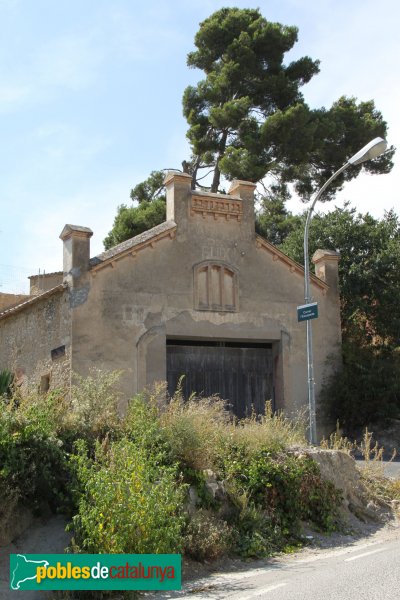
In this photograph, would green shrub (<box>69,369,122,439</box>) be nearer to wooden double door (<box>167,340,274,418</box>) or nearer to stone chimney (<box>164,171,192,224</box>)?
wooden double door (<box>167,340,274,418</box>)

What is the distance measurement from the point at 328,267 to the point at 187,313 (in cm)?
544

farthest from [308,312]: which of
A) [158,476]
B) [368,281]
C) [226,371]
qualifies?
[368,281]

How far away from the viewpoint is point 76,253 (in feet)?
60.7

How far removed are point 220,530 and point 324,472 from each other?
2.95 meters

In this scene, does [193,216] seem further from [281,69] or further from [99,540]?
[281,69]

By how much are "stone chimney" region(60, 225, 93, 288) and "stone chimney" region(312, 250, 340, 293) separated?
7778 mm

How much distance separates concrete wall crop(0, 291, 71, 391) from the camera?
18.5m

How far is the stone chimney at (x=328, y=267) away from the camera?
2250 cm

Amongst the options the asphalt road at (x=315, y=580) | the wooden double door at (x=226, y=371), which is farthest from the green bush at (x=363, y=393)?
the asphalt road at (x=315, y=580)

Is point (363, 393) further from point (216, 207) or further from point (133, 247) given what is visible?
point (133, 247)

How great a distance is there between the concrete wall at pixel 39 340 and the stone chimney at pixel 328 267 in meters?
8.41

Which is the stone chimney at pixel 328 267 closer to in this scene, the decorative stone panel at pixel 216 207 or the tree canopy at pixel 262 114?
the decorative stone panel at pixel 216 207

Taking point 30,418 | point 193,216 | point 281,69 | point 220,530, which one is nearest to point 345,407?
point 193,216

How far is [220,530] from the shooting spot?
10.1 metres
